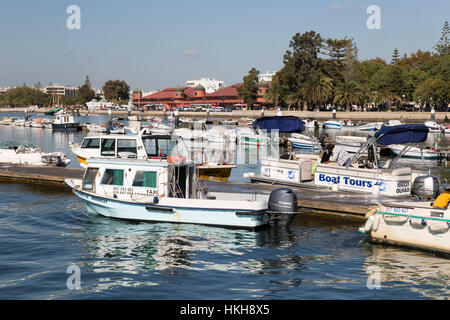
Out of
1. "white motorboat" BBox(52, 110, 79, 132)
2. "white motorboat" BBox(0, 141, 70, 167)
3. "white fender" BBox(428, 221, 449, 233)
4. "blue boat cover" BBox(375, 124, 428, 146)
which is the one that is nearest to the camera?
"white fender" BBox(428, 221, 449, 233)

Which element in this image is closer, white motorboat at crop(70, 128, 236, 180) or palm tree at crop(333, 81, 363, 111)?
white motorboat at crop(70, 128, 236, 180)

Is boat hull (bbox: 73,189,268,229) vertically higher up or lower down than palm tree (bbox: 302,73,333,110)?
lower down

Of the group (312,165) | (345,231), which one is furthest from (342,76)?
(345,231)

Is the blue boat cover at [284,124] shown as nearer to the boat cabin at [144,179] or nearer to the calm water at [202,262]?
the calm water at [202,262]

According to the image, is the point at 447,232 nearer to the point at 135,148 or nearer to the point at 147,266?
the point at 147,266

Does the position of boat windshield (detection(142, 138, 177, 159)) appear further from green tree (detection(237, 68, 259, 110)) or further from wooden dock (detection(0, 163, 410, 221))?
green tree (detection(237, 68, 259, 110))

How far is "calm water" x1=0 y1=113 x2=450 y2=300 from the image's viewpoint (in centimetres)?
1468

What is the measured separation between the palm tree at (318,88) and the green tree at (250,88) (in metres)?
34.7

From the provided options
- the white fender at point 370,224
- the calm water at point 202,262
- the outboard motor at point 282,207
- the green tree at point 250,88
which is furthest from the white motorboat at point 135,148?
the green tree at point 250,88

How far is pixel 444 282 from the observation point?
15.2 metres

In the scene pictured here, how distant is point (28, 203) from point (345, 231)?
1673 cm

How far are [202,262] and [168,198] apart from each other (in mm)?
4576

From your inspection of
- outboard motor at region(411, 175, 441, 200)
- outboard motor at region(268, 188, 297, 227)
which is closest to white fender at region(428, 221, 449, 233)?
outboard motor at region(268, 188, 297, 227)

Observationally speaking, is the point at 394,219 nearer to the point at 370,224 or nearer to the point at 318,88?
the point at 370,224
